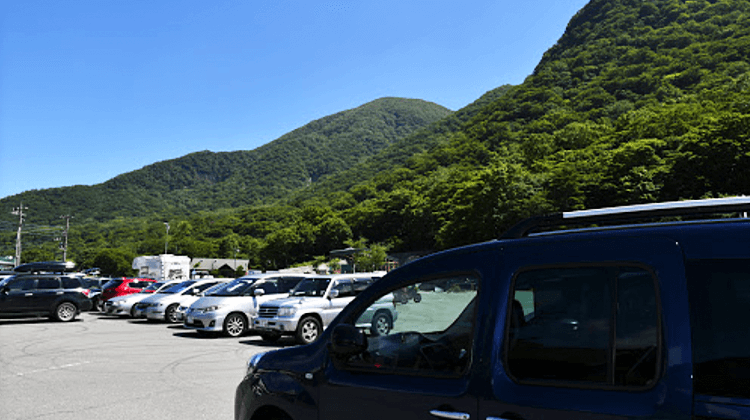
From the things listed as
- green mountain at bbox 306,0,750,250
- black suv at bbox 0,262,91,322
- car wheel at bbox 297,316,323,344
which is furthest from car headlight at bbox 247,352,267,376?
green mountain at bbox 306,0,750,250

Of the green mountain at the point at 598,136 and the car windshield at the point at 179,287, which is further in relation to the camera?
the green mountain at the point at 598,136

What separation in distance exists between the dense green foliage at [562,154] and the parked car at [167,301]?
46741mm

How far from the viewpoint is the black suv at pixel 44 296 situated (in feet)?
62.0

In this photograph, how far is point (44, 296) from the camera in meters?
19.5

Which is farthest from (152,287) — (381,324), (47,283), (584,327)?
(584,327)

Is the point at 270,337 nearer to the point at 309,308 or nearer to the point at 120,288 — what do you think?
the point at 309,308

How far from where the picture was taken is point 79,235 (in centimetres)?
15500

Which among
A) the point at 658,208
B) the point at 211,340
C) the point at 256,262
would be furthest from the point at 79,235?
the point at 658,208

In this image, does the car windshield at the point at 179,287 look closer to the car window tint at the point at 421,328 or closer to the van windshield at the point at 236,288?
the van windshield at the point at 236,288

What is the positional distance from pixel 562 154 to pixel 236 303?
228 ft

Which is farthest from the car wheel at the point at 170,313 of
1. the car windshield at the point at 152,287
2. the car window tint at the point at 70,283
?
the car windshield at the point at 152,287

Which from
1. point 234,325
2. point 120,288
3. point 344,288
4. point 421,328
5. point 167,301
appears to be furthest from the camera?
point 120,288

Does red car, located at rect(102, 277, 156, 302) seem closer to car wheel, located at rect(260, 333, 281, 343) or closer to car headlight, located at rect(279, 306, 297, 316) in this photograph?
car wheel, located at rect(260, 333, 281, 343)

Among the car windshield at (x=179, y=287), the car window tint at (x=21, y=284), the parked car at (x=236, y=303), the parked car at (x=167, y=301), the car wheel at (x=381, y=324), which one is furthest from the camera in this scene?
the car windshield at (x=179, y=287)
